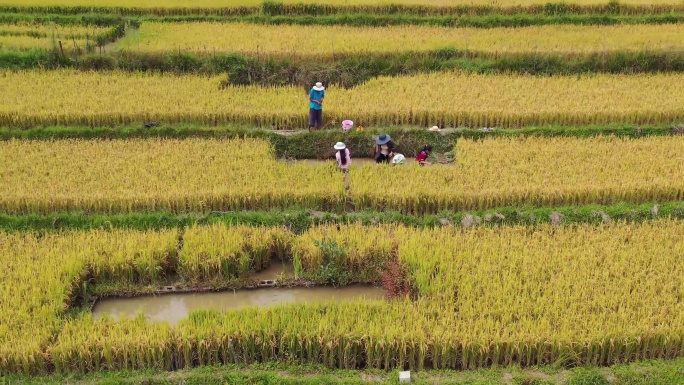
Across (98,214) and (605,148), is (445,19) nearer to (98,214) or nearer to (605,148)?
(605,148)

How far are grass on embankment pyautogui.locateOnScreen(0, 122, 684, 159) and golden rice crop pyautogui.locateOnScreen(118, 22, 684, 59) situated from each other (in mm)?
3496

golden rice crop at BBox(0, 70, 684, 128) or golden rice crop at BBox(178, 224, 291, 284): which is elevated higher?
golden rice crop at BBox(0, 70, 684, 128)

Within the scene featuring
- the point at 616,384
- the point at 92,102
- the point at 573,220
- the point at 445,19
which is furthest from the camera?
the point at 445,19

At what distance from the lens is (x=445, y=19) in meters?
17.5

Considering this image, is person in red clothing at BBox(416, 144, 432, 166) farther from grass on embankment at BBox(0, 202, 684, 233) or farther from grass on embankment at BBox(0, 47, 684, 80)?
grass on embankment at BBox(0, 47, 684, 80)

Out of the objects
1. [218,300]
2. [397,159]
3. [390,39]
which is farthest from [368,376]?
[390,39]

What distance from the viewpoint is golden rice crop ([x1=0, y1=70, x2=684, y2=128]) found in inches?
461

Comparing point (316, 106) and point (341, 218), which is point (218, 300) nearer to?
point (341, 218)

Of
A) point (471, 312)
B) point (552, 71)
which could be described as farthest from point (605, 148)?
Result: point (471, 312)

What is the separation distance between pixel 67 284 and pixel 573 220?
593 cm

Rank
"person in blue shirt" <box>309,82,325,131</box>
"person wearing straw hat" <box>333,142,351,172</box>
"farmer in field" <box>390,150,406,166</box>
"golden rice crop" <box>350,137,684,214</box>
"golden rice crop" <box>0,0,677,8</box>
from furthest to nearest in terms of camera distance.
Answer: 1. "golden rice crop" <box>0,0,677,8</box>
2. "person in blue shirt" <box>309,82,325,131</box>
3. "farmer in field" <box>390,150,406,166</box>
4. "person wearing straw hat" <box>333,142,351,172</box>
5. "golden rice crop" <box>350,137,684,214</box>

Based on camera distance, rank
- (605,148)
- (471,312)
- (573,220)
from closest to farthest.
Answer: (471,312)
(573,220)
(605,148)

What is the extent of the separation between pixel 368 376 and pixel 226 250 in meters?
2.41

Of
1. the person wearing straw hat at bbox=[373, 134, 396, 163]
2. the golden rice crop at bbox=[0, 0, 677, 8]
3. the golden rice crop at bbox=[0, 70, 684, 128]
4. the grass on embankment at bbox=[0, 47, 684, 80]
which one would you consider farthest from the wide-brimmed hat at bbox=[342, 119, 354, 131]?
the golden rice crop at bbox=[0, 0, 677, 8]
